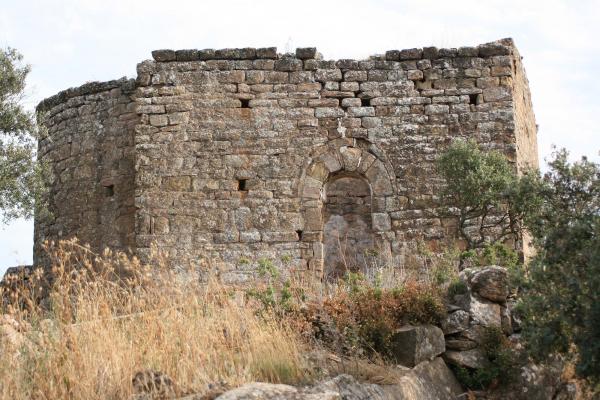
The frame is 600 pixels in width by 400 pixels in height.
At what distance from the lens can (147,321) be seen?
776 centimetres

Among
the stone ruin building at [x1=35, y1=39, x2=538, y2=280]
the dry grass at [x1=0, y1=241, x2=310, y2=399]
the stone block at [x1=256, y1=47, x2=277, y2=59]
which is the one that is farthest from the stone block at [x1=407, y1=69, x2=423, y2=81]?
the dry grass at [x1=0, y1=241, x2=310, y2=399]

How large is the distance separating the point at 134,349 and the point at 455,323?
3457 mm

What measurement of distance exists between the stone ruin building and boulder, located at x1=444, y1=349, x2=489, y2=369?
388 cm

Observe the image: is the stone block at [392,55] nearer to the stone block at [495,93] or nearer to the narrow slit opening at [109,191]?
the stone block at [495,93]

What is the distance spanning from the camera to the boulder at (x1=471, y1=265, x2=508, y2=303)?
927 centimetres

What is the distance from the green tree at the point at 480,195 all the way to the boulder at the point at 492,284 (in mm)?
2507

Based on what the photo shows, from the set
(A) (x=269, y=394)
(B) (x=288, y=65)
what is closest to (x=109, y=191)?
(B) (x=288, y=65)

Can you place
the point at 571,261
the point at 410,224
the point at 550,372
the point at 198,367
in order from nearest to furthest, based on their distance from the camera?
the point at 571,261
the point at 198,367
the point at 550,372
the point at 410,224

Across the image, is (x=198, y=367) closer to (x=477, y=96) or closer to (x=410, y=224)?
(x=410, y=224)

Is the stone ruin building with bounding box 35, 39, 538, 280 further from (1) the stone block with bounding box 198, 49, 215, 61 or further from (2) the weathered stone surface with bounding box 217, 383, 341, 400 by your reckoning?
(2) the weathered stone surface with bounding box 217, 383, 341, 400

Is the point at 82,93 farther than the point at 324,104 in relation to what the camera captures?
Yes

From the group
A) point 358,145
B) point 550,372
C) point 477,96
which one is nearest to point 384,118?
point 358,145

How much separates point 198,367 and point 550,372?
3.54 m

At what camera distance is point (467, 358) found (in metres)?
8.94
